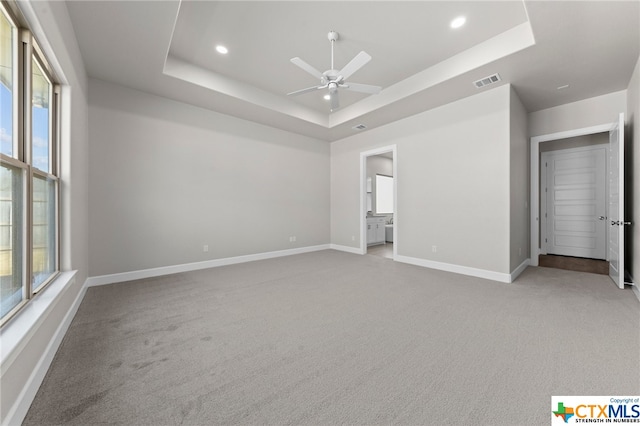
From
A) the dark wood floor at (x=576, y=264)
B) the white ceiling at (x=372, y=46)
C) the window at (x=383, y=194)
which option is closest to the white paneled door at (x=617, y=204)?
the dark wood floor at (x=576, y=264)

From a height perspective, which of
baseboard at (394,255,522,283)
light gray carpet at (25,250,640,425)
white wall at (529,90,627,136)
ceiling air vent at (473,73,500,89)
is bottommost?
light gray carpet at (25,250,640,425)

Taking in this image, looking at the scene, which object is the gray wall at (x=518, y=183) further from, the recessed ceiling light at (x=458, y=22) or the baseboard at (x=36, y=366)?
the baseboard at (x=36, y=366)

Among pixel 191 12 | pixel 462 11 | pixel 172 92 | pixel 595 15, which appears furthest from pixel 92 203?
pixel 595 15

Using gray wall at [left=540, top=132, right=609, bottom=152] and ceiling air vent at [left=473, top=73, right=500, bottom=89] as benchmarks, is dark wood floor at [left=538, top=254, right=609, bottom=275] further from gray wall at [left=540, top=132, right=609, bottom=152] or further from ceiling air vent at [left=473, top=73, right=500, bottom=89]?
ceiling air vent at [left=473, top=73, right=500, bottom=89]

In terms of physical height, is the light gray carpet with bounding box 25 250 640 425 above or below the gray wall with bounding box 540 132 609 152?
below

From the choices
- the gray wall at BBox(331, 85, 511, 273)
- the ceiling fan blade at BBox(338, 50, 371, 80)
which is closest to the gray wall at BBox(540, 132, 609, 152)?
the gray wall at BBox(331, 85, 511, 273)

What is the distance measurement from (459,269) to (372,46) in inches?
143

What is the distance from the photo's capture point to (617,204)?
351 centimetres

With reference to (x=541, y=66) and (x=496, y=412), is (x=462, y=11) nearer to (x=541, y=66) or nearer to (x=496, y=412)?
(x=541, y=66)

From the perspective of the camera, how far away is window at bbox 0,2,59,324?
155 centimetres

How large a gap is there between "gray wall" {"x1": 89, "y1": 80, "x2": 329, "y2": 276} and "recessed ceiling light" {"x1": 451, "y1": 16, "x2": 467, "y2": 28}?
12.3ft

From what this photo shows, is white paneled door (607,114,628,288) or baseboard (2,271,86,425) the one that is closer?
baseboard (2,271,86,425)

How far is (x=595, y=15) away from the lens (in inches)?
93.0

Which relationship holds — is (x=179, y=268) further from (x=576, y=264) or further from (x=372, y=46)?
(x=576, y=264)
